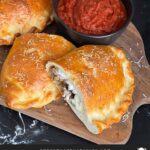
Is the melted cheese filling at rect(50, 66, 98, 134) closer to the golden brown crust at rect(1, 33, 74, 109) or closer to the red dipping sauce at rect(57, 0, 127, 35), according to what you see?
the golden brown crust at rect(1, 33, 74, 109)

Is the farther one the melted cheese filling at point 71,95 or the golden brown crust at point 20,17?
the golden brown crust at point 20,17

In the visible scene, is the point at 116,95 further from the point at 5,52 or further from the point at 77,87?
the point at 5,52

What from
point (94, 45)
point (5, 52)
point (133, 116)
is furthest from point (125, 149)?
point (5, 52)

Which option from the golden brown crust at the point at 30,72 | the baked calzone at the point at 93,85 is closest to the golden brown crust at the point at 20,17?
the golden brown crust at the point at 30,72

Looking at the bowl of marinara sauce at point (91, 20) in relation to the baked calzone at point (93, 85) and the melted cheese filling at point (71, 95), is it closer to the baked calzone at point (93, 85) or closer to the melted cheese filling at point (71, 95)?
the baked calzone at point (93, 85)

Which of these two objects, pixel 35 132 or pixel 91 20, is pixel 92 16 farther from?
pixel 35 132

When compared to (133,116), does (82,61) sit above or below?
above

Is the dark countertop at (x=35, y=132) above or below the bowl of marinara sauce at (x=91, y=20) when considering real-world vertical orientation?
below
